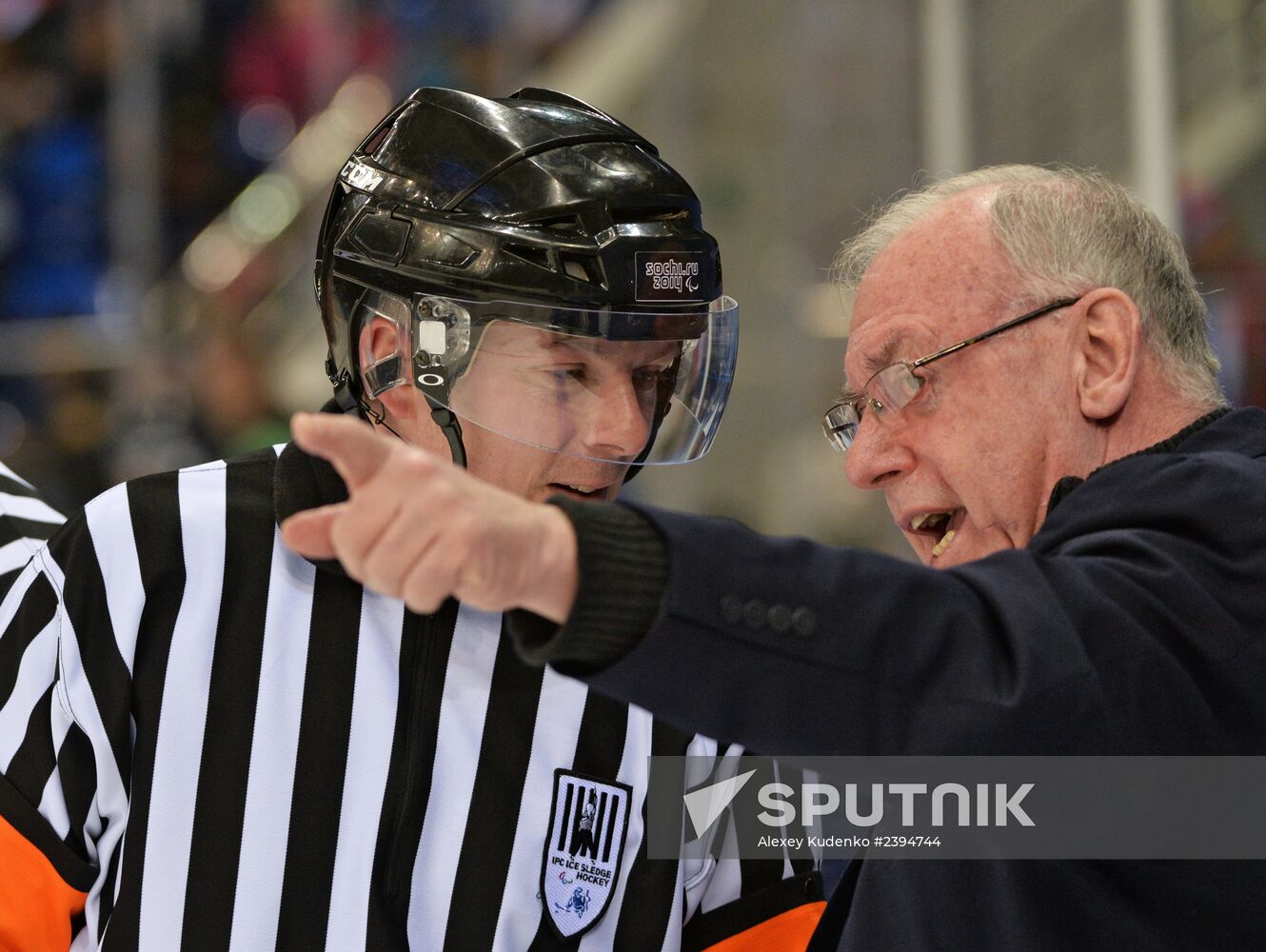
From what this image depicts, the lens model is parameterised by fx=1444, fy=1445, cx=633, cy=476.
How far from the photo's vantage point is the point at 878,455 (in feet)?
6.07

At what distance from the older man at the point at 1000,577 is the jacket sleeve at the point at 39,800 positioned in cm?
80

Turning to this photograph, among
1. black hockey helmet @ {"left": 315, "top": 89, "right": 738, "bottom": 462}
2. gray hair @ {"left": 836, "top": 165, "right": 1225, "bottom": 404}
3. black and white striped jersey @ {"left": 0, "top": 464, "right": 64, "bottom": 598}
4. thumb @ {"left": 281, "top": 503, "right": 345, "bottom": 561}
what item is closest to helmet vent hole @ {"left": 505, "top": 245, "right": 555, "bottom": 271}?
black hockey helmet @ {"left": 315, "top": 89, "right": 738, "bottom": 462}

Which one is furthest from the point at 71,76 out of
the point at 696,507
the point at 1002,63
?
the point at 1002,63

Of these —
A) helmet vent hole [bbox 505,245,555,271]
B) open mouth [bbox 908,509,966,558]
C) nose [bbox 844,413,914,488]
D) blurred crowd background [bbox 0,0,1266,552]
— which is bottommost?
open mouth [bbox 908,509,966,558]

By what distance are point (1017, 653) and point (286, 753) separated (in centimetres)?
98

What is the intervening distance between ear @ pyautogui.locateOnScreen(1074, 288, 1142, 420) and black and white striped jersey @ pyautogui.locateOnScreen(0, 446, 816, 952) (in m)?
0.68

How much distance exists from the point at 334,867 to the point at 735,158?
5.29 metres

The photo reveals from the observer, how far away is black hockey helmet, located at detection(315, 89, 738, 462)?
6.13 feet

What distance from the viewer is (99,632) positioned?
5.79 ft

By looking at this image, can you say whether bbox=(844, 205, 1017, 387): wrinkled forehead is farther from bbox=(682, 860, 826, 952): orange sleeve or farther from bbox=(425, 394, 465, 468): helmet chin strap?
bbox=(682, 860, 826, 952): orange sleeve

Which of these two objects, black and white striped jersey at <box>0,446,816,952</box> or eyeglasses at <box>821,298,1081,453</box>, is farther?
black and white striped jersey at <box>0,446,816,952</box>

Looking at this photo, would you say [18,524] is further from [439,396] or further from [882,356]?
[882,356]

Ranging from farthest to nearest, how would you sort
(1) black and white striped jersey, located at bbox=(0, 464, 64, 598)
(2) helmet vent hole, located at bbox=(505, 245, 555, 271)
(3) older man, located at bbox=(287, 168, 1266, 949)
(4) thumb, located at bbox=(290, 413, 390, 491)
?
(1) black and white striped jersey, located at bbox=(0, 464, 64, 598) < (2) helmet vent hole, located at bbox=(505, 245, 555, 271) < (3) older man, located at bbox=(287, 168, 1266, 949) < (4) thumb, located at bbox=(290, 413, 390, 491)

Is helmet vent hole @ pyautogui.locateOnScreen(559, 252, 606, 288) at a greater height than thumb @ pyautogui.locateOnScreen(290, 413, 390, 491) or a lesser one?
greater
